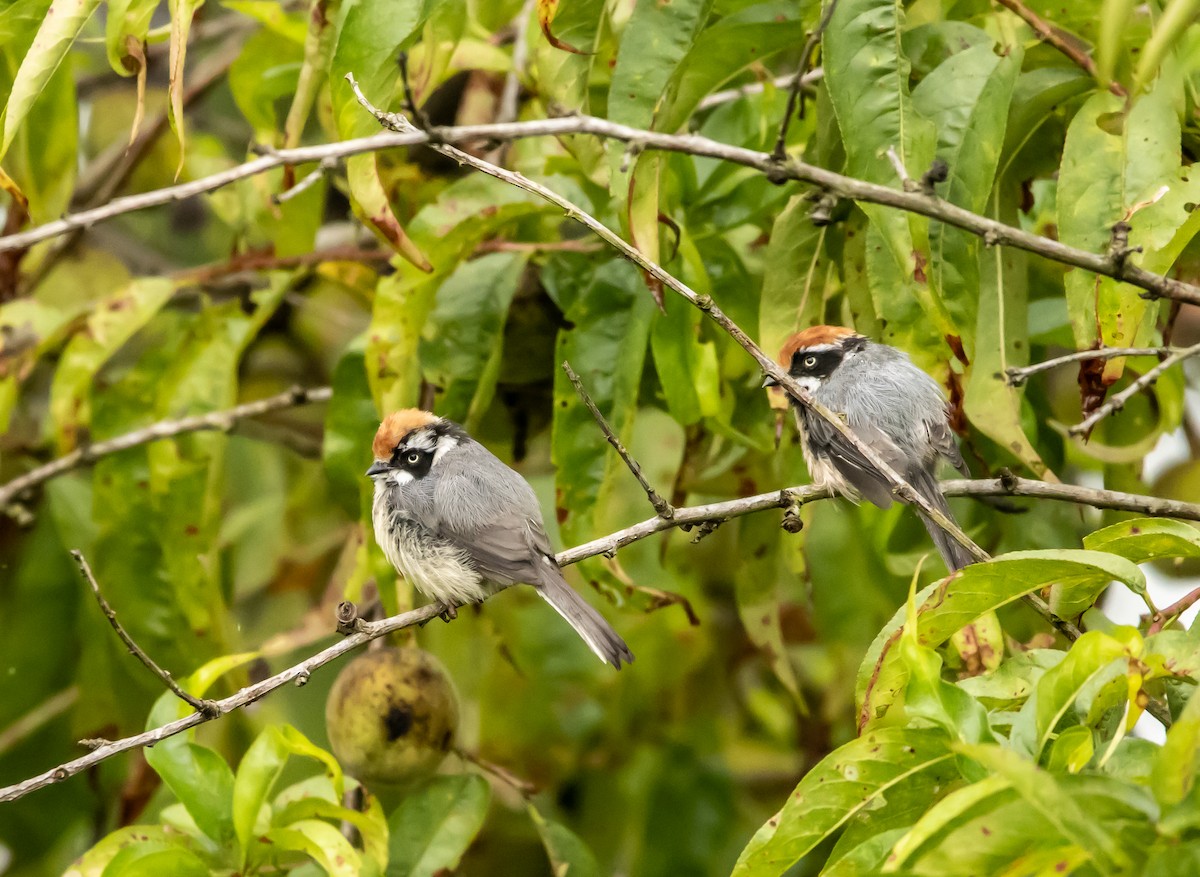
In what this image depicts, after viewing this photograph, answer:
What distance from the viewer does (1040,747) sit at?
248 cm

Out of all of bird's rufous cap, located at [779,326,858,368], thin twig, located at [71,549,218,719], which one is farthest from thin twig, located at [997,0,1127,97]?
thin twig, located at [71,549,218,719]

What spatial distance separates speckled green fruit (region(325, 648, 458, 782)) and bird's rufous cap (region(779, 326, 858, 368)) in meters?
1.60

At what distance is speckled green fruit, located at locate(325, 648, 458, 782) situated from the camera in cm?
409

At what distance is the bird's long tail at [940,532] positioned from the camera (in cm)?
396

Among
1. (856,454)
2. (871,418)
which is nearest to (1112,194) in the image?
(856,454)

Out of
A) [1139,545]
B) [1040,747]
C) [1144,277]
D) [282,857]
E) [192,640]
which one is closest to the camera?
[1040,747]

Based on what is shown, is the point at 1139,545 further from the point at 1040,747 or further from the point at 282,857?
the point at 282,857

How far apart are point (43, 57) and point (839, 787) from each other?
2.61m

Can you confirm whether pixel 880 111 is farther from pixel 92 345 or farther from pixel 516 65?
pixel 92 345

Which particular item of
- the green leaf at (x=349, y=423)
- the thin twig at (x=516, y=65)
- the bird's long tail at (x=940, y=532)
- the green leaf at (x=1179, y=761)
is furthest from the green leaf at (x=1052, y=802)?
the thin twig at (x=516, y=65)

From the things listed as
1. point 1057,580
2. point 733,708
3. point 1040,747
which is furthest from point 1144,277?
point 733,708

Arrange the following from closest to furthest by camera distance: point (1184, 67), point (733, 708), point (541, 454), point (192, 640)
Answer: point (1184, 67) < point (192, 640) < point (541, 454) < point (733, 708)

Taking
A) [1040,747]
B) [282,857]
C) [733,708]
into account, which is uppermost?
[1040,747]

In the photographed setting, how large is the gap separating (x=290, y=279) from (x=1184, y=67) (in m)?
3.44
